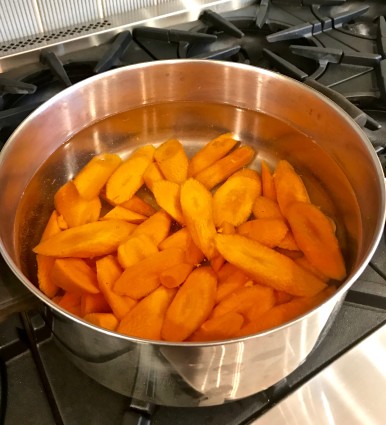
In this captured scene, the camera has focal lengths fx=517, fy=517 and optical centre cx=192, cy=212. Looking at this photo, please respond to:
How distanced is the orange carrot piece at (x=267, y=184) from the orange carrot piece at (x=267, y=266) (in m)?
0.13

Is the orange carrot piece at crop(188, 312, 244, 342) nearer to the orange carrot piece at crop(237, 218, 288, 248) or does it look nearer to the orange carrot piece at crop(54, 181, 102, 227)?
the orange carrot piece at crop(237, 218, 288, 248)

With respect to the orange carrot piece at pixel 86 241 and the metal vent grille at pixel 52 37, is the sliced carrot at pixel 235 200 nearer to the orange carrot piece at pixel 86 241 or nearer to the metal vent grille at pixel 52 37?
the orange carrot piece at pixel 86 241

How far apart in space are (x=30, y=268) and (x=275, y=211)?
33cm

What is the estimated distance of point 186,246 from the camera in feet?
2.12

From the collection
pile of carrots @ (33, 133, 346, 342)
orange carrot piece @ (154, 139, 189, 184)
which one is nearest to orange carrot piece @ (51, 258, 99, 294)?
pile of carrots @ (33, 133, 346, 342)

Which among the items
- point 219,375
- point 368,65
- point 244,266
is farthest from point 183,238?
point 368,65

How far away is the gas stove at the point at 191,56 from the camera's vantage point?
1.75 ft

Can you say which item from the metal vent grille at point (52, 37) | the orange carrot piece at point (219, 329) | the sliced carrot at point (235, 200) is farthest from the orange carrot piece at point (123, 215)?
the metal vent grille at point (52, 37)

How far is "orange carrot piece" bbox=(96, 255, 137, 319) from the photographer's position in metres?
0.57

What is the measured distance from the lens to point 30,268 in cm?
61

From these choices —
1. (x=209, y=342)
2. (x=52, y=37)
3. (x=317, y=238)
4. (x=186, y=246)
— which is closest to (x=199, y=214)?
(x=186, y=246)

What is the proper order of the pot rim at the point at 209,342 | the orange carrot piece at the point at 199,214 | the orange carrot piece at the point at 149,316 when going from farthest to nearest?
the orange carrot piece at the point at 199,214 → the orange carrot piece at the point at 149,316 → the pot rim at the point at 209,342

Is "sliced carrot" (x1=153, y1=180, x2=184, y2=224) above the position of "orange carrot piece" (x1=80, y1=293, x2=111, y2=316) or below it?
above

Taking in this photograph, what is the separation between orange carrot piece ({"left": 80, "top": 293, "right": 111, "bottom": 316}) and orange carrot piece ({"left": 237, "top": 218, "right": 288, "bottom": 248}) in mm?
199
